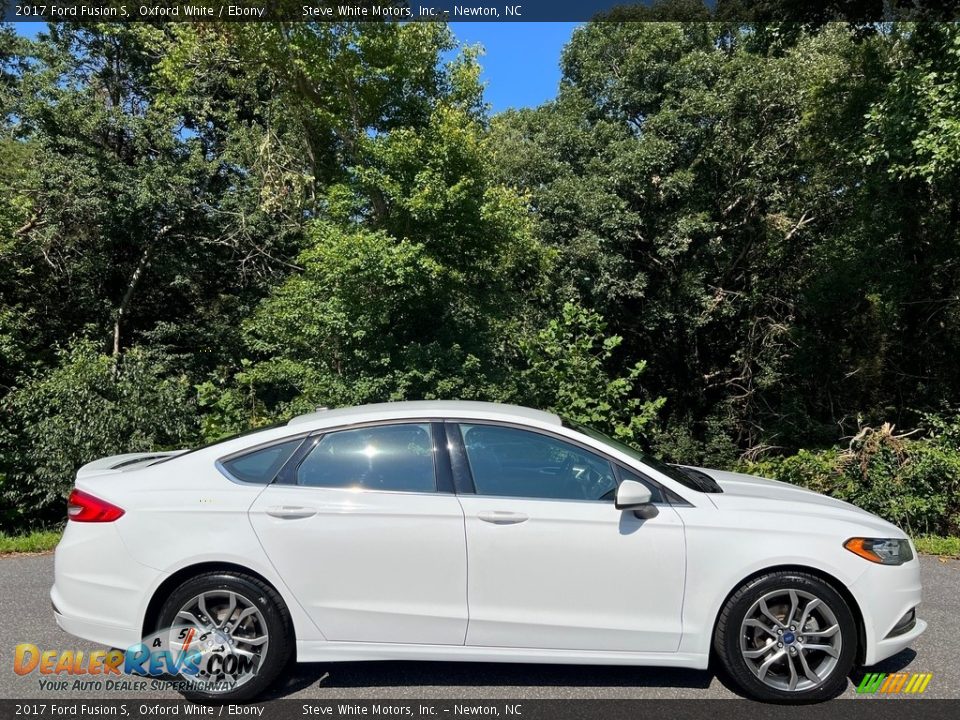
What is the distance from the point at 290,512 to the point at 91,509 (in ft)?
3.48

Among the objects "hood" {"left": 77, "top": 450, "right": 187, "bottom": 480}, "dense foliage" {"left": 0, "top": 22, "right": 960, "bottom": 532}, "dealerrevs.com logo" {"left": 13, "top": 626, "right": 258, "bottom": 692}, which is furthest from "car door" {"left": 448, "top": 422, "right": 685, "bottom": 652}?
"dense foliage" {"left": 0, "top": 22, "right": 960, "bottom": 532}

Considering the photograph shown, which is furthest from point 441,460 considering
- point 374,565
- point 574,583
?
point 574,583

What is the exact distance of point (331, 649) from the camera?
11.8 feet

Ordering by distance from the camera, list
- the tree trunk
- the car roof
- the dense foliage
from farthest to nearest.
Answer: the tree trunk → the dense foliage → the car roof

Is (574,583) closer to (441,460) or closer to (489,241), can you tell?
(441,460)

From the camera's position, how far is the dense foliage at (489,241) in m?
9.82

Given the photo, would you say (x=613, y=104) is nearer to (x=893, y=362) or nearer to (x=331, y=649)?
(x=893, y=362)

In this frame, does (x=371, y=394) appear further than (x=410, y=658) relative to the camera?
Yes

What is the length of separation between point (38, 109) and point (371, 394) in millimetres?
9687

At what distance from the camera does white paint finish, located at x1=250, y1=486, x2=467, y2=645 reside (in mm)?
3582

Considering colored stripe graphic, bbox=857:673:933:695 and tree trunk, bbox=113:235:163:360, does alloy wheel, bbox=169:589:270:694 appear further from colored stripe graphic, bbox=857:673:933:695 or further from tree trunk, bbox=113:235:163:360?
tree trunk, bbox=113:235:163:360

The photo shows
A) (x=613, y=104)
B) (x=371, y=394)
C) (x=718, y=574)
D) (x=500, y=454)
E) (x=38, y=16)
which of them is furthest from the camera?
(x=613, y=104)

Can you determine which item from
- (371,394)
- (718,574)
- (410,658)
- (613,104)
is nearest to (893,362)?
(613,104)

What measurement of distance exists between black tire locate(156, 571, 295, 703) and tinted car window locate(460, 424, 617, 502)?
119 cm
